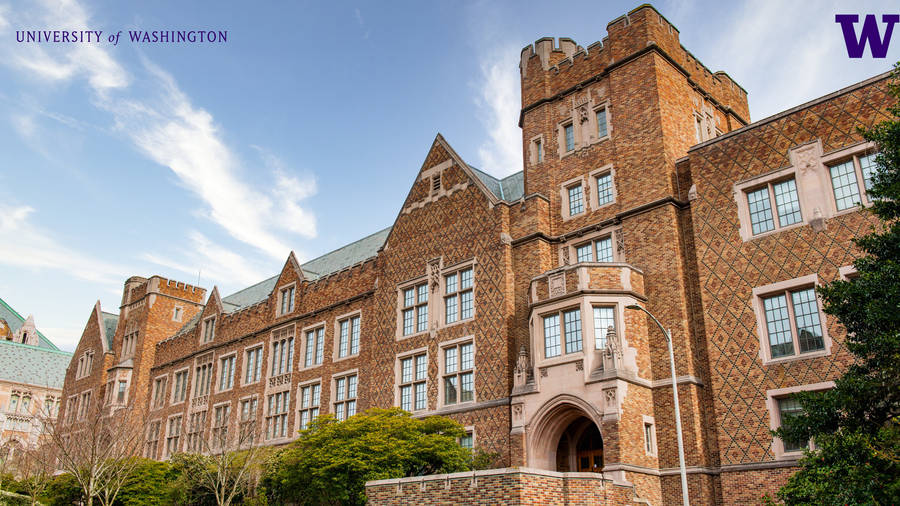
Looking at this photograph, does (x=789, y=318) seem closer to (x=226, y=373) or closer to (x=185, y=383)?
(x=226, y=373)

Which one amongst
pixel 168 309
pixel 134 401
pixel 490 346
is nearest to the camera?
pixel 490 346

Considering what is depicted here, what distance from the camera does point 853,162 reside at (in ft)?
71.9

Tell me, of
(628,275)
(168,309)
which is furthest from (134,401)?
(628,275)

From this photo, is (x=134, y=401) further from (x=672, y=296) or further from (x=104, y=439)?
(x=672, y=296)

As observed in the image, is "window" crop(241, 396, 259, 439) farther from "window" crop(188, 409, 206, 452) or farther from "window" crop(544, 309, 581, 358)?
"window" crop(544, 309, 581, 358)

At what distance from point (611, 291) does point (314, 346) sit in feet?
61.4

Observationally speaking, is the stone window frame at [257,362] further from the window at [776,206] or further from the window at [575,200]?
the window at [776,206]

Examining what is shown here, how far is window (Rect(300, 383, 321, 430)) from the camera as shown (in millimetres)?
36500

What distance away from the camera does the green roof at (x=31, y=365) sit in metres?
69.6

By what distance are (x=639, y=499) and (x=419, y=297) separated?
13.4 metres

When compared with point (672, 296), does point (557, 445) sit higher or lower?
lower

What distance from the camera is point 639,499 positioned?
70.1 feet

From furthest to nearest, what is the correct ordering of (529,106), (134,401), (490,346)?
(134,401) → (529,106) → (490,346)

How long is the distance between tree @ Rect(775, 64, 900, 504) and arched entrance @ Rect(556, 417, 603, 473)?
990 cm
